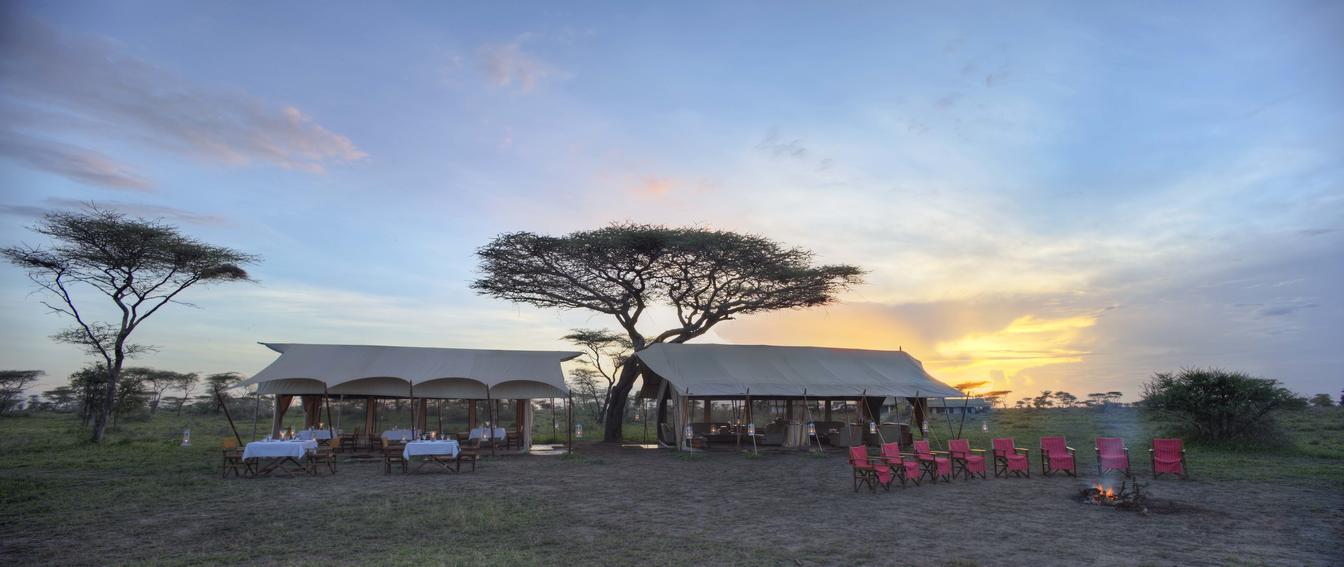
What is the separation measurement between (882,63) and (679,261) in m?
9.74

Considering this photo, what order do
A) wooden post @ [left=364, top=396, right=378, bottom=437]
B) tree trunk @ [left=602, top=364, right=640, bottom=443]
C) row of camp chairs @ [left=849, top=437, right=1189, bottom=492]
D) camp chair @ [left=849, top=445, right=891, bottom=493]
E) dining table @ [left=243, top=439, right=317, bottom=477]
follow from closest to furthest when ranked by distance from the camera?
camp chair @ [left=849, top=445, right=891, bottom=493]
row of camp chairs @ [left=849, top=437, right=1189, bottom=492]
dining table @ [left=243, top=439, right=317, bottom=477]
wooden post @ [left=364, top=396, right=378, bottom=437]
tree trunk @ [left=602, top=364, right=640, bottom=443]

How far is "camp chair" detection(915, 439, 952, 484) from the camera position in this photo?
11.6 metres

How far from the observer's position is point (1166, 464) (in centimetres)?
1142

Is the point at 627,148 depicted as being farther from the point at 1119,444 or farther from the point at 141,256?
the point at 141,256

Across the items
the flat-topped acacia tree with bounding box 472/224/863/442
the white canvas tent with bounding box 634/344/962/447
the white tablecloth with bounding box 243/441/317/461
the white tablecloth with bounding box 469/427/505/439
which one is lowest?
the white tablecloth with bounding box 469/427/505/439

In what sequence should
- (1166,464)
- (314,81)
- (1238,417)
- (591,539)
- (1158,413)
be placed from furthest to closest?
(1158,413) < (1238,417) < (314,81) < (1166,464) < (591,539)

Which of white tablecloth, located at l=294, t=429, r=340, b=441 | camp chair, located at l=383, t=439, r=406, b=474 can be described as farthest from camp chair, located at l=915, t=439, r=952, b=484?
white tablecloth, located at l=294, t=429, r=340, b=441

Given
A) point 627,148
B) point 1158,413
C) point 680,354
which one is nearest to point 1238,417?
point 1158,413

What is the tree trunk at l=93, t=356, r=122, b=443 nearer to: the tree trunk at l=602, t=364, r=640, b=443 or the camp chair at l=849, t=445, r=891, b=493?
the tree trunk at l=602, t=364, r=640, b=443

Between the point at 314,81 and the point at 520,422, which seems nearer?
the point at 314,81

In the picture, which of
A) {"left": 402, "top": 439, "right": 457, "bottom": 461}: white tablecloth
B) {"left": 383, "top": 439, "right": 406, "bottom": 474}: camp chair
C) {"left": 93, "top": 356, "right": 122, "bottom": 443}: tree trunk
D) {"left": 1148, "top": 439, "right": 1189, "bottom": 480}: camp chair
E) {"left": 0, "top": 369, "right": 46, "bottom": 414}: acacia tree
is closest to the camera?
{"left": 1148, "top": 439, "right": 1189, "bottom": 480}: camp chair

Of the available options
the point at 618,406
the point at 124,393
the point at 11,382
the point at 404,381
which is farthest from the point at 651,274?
the point at 11,382

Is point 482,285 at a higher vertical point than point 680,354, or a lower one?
higher

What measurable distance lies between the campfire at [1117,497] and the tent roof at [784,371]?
365 inches
